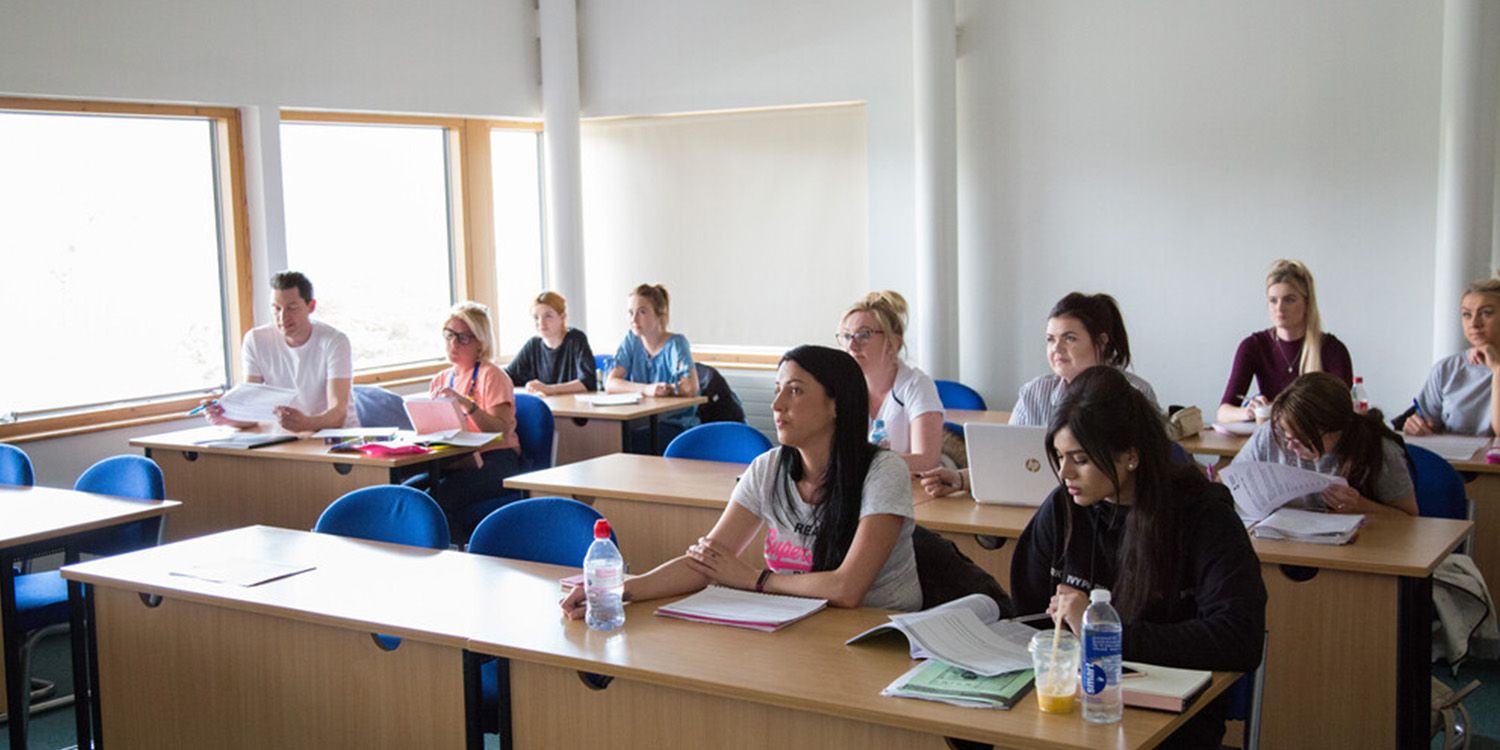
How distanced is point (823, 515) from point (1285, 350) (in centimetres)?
328

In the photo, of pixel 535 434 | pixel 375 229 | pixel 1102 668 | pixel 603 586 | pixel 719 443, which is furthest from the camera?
pixel 375 229

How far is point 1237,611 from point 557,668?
137 cm

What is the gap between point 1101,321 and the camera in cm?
441

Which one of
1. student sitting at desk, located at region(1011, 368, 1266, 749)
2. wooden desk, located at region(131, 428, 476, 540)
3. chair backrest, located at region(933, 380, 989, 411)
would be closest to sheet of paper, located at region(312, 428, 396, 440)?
wooden desk, located at region(131, 428, 476, 540)

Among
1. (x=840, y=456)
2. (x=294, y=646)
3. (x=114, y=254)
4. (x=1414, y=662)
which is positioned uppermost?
(x=114, y=254)

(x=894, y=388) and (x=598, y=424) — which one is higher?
(x=894, y=388)

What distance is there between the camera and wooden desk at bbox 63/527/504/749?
2969mm

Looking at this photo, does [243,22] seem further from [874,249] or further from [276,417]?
[874,249]

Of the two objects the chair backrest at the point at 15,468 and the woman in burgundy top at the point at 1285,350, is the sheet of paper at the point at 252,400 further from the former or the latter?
the woman in burgundy top at the point at 1285,350

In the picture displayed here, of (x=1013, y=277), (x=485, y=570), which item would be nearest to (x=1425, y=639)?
(x=485, y=570)

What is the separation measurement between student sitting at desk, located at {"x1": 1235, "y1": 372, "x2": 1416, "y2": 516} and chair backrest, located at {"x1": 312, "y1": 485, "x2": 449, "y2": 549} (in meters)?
2.44

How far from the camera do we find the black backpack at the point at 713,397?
721cm

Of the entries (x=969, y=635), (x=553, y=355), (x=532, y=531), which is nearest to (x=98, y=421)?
(x=553, y=355)

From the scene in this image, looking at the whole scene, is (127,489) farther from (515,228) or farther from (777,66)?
(777,66)
